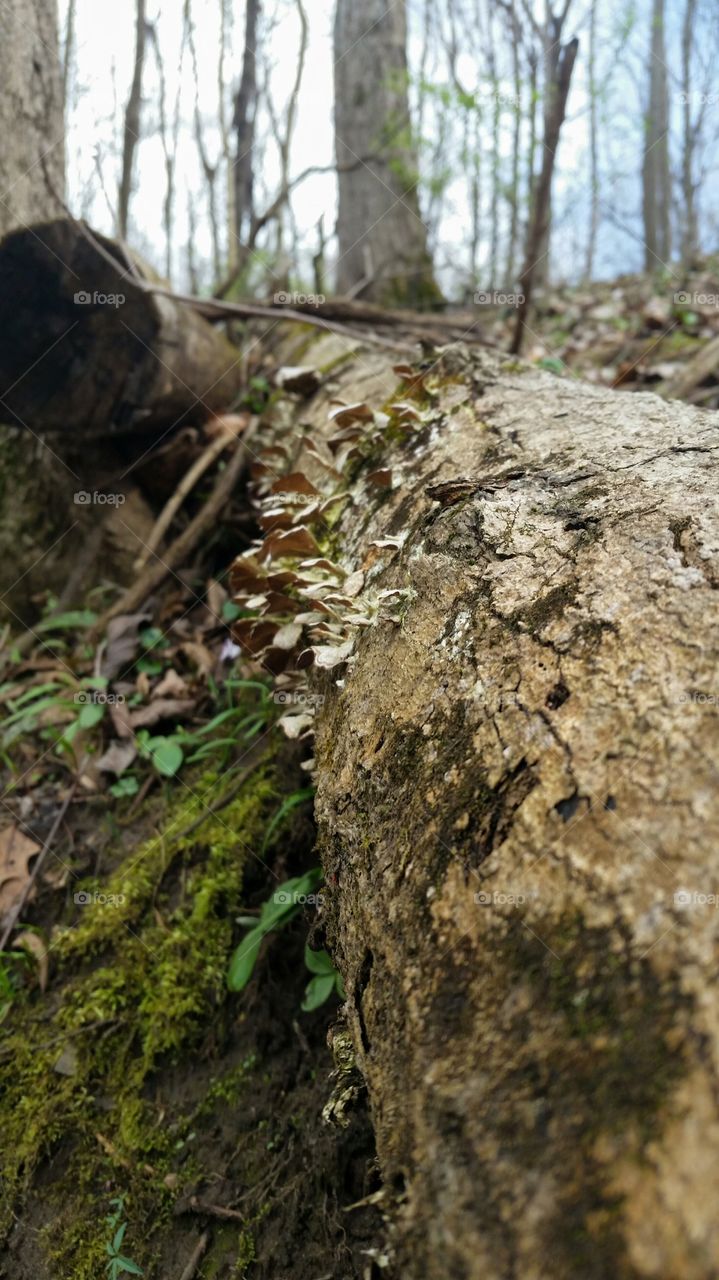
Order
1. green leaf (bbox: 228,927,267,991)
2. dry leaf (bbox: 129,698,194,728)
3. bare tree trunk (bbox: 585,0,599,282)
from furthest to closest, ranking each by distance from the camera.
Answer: bare tree trunk (bbox: 585,0,599,282)
dry leaf (bbox: 129,698,194,728)
green leaf (bbox: 228,927,267,991)

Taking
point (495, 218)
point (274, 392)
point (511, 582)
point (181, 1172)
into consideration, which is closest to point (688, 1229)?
point (511, 582)

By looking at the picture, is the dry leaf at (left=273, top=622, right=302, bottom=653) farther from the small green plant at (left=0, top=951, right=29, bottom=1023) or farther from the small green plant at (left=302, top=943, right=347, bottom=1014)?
the small green plant at (left=0, top=951, right=29, bottom=1023)

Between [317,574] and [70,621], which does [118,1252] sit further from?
[70,621]

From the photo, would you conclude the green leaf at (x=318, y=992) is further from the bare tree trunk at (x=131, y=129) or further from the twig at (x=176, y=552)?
the bare tree trunk at (x=131, y=129)

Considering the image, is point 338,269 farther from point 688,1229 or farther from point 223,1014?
point 688,1229

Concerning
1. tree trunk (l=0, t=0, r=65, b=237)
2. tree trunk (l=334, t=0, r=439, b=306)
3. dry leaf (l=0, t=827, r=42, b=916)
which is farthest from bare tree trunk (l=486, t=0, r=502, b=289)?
dry leaf (l=0, t=827, r=42, b=916)

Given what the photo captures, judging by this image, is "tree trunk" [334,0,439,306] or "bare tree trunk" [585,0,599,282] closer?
"tree trunk" [334,0,439,306]

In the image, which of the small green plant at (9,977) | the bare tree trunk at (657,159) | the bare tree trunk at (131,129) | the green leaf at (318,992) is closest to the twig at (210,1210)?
the green leaf at (318,992)
